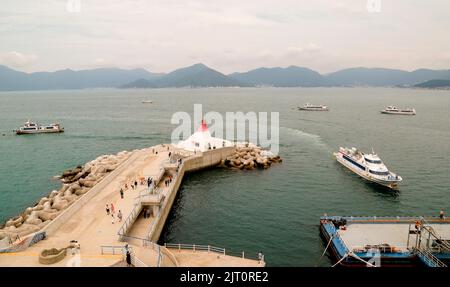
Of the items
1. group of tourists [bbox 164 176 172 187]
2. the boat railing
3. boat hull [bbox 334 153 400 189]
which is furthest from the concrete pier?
boat hull [bbox 334 153 400 189]

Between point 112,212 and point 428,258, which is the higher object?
point 112,212

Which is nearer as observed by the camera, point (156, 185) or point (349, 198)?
point (156, 185)

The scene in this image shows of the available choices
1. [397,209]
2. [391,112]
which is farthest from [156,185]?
[391,112]

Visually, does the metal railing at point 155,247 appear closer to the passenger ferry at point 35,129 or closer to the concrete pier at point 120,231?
the concrete pier at point 120,231

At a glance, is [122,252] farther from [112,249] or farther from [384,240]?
[384,240]

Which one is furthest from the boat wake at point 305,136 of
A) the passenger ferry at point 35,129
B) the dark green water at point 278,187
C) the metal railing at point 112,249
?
the passenger ferry at point 35,129

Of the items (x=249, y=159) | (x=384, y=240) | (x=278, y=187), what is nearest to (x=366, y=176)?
(x=278, y=187)
